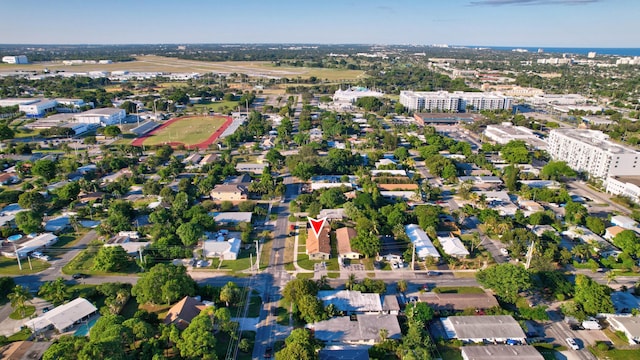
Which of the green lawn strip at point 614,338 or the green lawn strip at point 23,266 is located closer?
the green lawn strip at point 614,338

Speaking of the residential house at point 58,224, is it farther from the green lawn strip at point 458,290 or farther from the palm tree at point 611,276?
the palm tree at point 611,276

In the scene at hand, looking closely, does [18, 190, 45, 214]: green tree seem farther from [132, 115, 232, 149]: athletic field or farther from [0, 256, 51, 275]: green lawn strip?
[132, 115, 232, 149]: athletic field

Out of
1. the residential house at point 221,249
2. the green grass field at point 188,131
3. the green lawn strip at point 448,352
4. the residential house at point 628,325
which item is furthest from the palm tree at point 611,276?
the green grass field at point 188,131

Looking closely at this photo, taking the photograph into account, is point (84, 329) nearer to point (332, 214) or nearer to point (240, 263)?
point (240, 263)

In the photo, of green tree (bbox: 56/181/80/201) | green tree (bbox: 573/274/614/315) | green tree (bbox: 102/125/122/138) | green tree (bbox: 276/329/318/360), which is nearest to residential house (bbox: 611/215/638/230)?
green tree (bbox: 573/274/614/315)

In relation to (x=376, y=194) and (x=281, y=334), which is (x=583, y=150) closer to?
(x=376, y=194)

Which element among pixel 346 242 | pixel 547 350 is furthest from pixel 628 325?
pixel 346 242

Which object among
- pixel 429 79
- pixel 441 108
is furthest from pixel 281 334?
pixel 429 79
